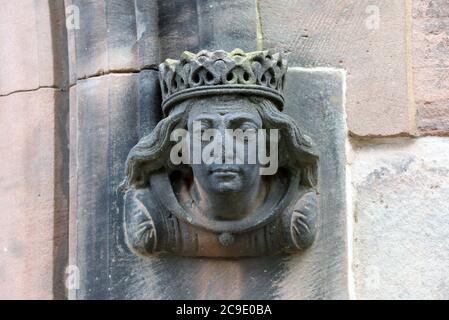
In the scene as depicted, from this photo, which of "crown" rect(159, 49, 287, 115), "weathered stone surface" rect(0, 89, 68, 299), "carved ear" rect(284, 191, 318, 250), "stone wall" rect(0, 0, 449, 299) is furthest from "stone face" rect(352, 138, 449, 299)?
"weathered stone surface" rect(0, 89, 68, 299)

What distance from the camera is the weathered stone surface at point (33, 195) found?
3512 mm

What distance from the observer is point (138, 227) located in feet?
10.8

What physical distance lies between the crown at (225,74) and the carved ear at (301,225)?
23cm

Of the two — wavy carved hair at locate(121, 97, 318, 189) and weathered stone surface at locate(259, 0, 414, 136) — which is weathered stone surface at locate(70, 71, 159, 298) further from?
weathered stone surface at locate(259, 0, 414, 136)

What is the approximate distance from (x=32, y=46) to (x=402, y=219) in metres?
1.01

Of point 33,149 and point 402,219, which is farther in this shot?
point 33,149

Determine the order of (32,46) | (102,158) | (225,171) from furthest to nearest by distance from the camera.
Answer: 1. (32,46)
2. (102,158)
3. (225,171)

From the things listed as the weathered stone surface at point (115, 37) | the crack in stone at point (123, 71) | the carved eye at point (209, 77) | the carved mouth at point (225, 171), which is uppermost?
the weathered stone surface at point (115, 37)

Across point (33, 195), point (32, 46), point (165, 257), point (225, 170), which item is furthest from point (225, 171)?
point (32, 46)

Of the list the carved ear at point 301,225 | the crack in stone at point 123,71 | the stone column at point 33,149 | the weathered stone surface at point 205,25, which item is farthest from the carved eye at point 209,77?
the stone column at point 33,149

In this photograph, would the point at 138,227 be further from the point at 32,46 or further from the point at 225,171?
the point at 32,46

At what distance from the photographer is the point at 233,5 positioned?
3348mm

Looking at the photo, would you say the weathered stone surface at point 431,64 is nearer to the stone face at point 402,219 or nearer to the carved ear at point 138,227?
the stone face at point 402,219
